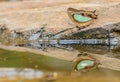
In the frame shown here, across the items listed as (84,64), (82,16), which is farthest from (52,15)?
(84,64)

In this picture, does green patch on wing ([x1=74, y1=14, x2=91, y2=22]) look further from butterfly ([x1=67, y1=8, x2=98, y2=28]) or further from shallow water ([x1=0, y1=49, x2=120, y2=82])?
shallow water ([x1=0, y1=49, x2=120, y2=82])

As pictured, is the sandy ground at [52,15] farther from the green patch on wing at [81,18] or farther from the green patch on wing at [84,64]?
the green patch on wing at [84,64]

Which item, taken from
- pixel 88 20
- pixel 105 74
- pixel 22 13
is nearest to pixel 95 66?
pixel 105 74

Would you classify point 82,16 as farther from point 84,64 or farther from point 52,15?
point 84,64

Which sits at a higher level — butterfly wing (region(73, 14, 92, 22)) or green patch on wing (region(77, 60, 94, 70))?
butterfly wing (region(73, 14, 92, 22))

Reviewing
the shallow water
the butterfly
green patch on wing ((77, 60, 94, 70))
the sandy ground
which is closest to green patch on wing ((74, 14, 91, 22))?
the butterfly

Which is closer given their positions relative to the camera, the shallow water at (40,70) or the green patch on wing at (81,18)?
the shallow water at (40,70)

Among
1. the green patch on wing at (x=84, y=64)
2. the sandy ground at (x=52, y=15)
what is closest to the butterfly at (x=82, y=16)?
the sandy ground at (x=52, y=15)

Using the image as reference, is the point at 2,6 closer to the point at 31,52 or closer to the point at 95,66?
the point at 31,52
